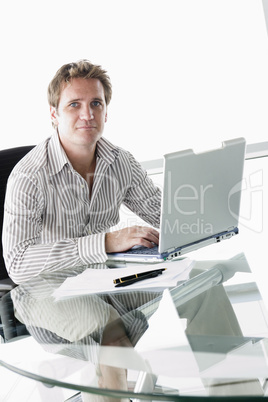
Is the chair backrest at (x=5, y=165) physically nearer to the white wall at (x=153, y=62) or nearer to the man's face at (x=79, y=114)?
the man's face at (x=79, y=114)

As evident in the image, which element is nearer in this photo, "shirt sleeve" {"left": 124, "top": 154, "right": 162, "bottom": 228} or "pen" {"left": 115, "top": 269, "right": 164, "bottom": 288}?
"pen" {"left": 115, "top": 269, "right": 164, "bottom": 288}

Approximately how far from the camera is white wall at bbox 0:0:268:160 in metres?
4.08

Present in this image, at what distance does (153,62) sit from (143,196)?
2.10 metres

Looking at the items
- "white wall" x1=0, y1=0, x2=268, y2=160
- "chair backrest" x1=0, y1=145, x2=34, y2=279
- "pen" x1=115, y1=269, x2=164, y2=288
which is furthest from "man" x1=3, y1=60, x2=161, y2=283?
"white wall" x1=0, y1=0, x2=268, y2=160

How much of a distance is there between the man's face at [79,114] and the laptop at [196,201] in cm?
56

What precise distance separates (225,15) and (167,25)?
42cm

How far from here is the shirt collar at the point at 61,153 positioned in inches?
→ 84.5

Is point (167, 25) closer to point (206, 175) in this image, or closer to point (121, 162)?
point (121, 162)

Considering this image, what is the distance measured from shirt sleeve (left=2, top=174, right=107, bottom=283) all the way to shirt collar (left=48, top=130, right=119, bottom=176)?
0.14m

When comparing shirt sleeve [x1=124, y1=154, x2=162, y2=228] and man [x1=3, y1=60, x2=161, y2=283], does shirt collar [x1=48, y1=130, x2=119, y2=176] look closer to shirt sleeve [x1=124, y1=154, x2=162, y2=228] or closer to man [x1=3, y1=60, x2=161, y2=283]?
man [x1=3, y1=60, x2=161, y2=283]

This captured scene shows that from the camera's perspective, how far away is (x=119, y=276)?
1.63 m

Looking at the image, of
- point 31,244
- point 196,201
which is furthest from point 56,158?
point 196,201

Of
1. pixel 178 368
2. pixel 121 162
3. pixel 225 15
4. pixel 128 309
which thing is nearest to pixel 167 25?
pixel 225 15

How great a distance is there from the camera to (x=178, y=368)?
42.5 inches
